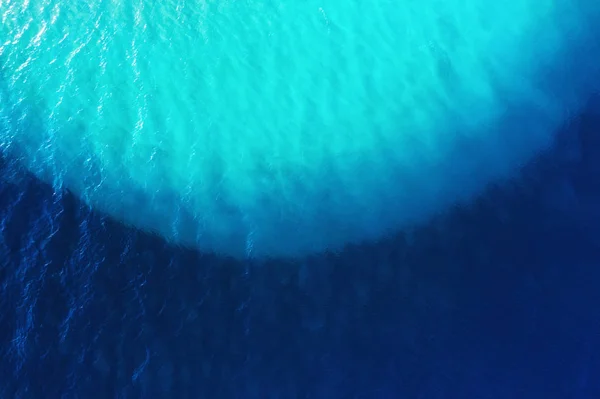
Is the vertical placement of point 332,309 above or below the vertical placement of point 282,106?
below

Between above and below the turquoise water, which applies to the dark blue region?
below

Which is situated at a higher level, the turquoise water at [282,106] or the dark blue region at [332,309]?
the turquoise water at [282,106]

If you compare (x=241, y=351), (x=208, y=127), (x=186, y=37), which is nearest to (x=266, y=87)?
(x=208, y=127)

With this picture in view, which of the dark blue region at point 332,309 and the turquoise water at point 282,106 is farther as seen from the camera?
the turquoise water at point 282,106

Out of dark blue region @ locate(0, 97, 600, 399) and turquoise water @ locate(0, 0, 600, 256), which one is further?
turquoise water @ locate(0, 0, 600, 256)

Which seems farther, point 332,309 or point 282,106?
point 282,106
